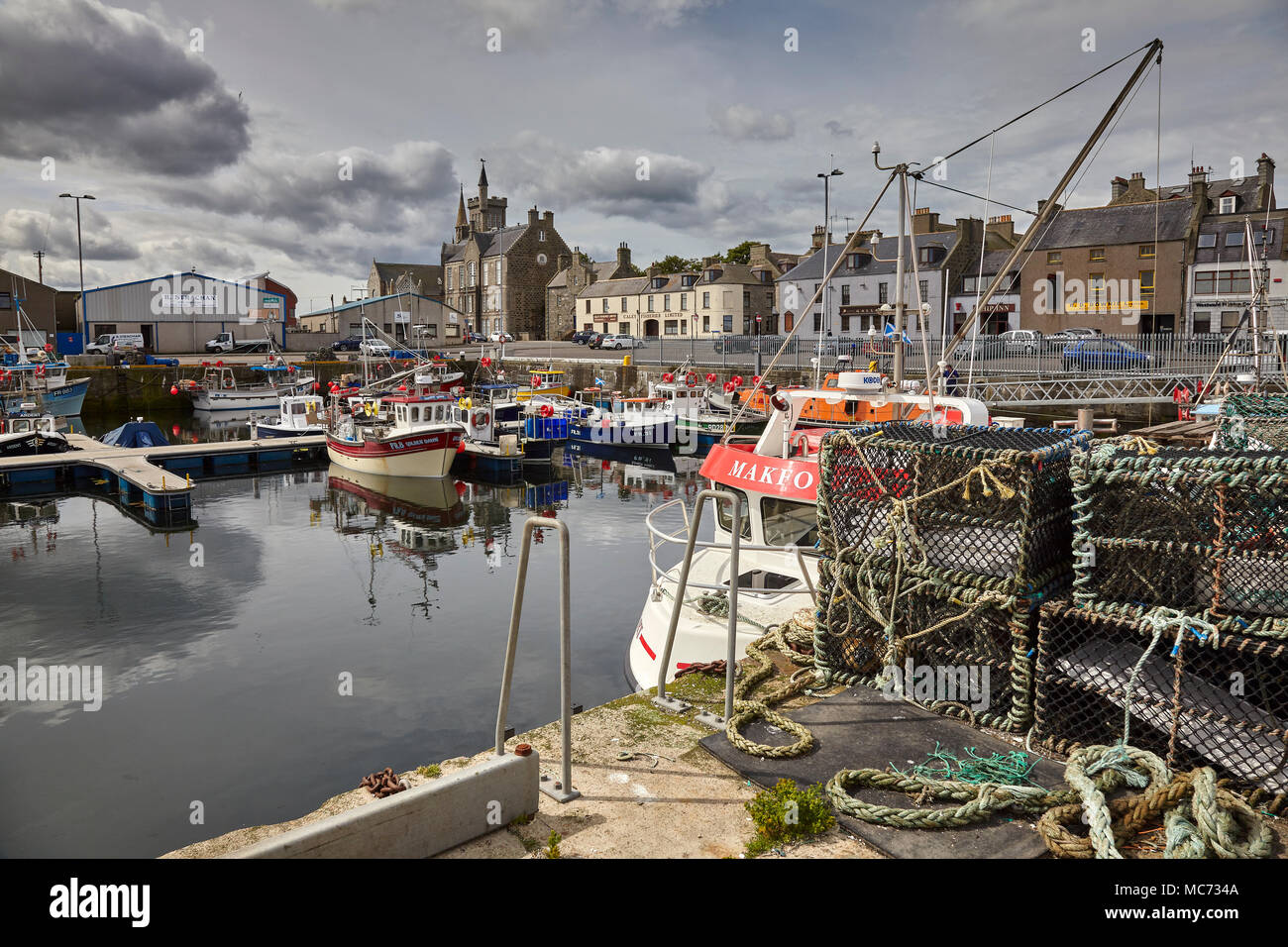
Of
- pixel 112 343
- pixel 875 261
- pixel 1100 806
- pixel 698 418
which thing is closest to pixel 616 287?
pixel 875 261

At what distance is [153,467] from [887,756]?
28.8 m

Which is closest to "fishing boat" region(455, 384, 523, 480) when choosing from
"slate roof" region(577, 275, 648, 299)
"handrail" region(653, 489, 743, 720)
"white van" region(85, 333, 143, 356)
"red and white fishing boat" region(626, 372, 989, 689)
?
"red and white fishing boat" region(626, 372, 989, 689)

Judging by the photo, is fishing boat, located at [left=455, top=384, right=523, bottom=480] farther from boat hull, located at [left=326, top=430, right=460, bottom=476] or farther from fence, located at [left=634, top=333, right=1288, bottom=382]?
fence, located at [left=634, top=333, right=1288, bottom=382]

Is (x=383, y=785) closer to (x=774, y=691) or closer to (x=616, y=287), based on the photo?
(x=774, y=691)

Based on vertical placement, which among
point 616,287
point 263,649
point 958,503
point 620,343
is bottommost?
point 263,649

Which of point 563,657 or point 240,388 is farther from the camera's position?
point 240,388

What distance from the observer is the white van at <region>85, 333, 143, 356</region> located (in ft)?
198

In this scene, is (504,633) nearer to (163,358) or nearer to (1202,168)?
(1202,168)

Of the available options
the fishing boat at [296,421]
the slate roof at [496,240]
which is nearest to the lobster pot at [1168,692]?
the fishing boat at [296,421]

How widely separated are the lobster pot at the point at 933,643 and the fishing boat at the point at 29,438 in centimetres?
3294

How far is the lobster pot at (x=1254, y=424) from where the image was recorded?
7555 millimetres

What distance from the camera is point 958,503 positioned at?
16.8 ft

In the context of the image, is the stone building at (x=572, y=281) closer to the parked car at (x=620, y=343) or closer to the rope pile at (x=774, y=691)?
the parked car at (x=620, y=343)
